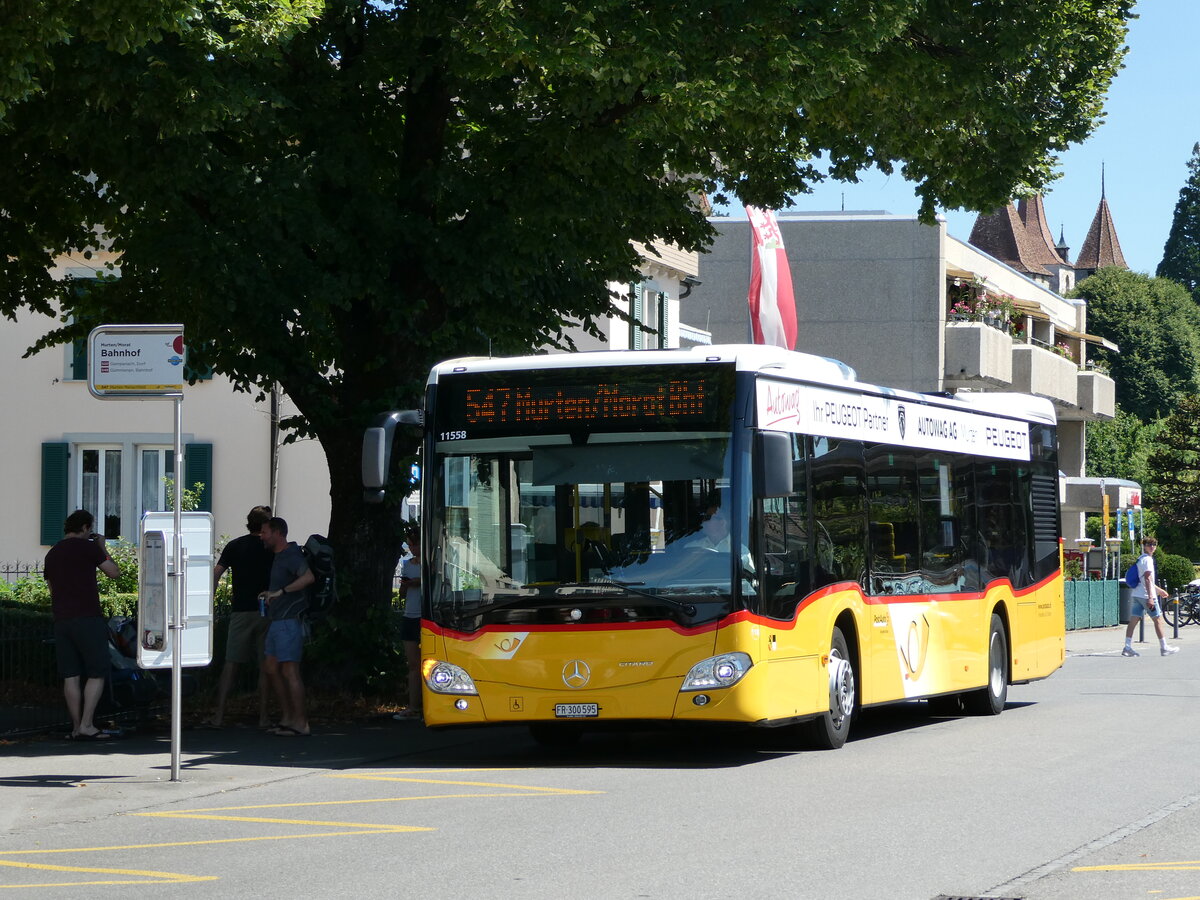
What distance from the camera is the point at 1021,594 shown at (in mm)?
19188

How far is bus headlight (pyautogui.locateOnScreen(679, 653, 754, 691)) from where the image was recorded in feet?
42.5

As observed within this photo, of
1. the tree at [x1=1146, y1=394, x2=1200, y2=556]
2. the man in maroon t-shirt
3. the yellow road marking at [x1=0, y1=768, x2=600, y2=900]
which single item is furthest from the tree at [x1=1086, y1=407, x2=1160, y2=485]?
the yellow road marking at [x1=0, y1=768, x2=600, y2=900]

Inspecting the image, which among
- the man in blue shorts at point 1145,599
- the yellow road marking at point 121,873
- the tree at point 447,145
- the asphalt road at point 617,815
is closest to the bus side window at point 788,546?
the asphalt road at point 617,815

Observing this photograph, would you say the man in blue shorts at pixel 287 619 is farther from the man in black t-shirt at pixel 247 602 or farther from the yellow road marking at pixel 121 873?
the yellow road marking at pixel 121 873

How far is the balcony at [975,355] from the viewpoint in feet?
170

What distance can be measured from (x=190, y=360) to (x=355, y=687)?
3.55 m

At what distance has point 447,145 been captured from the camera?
18.8 m

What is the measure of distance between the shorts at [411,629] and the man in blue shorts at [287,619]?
5.16 ft

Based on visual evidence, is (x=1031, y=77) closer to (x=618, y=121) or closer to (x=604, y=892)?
(x=618, y=121)

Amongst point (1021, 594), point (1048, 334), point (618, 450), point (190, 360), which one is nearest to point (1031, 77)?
point (1021, 594)

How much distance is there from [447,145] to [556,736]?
21.3ft

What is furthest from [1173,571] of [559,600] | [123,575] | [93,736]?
[559,600]

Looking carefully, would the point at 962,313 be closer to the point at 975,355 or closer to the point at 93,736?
the point at 975,355

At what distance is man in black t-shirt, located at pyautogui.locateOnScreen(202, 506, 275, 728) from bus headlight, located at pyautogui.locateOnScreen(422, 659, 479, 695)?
2.99m
